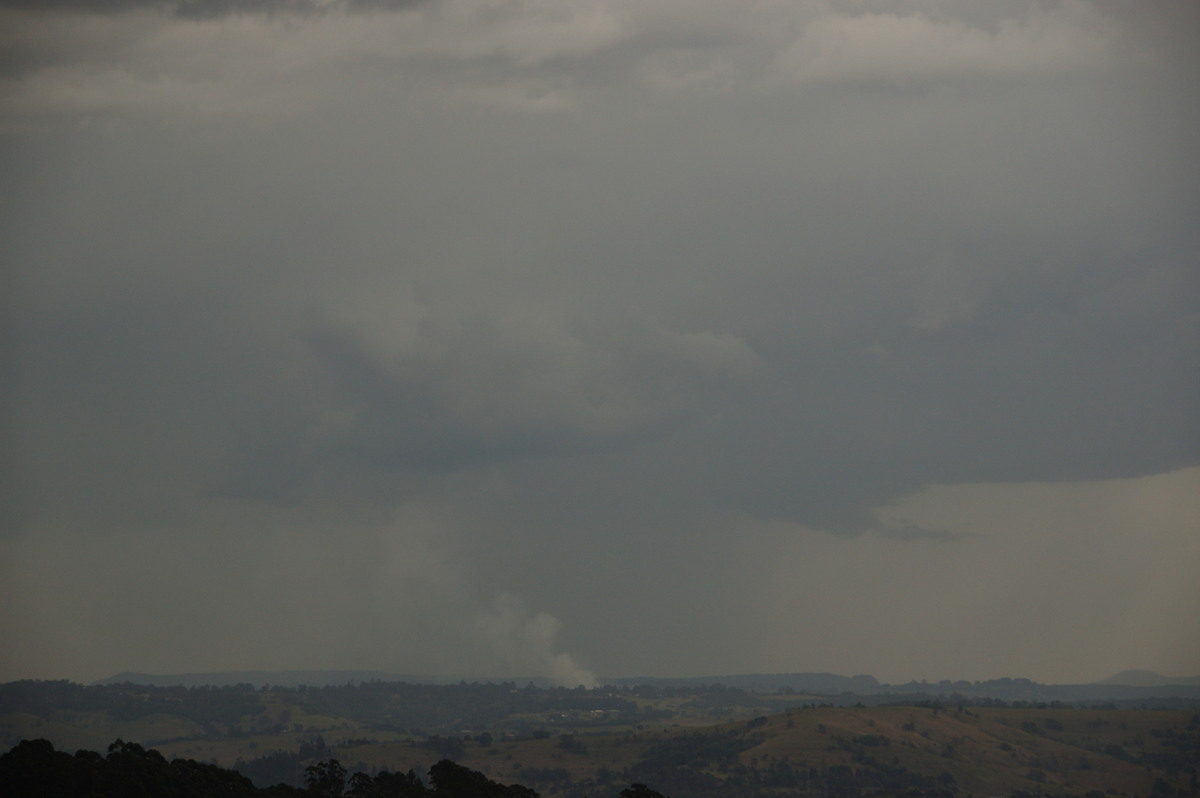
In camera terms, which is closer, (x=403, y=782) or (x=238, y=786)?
(x=238, y=786)

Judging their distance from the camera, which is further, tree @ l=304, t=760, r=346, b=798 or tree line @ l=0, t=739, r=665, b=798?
tree @ l=304, t=760, r=346, b=798

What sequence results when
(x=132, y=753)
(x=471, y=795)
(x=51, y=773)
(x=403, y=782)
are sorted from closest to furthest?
(x=51, y=773)
(x=132, y=753)
(x=471, y=795)
(x=403, y=782)

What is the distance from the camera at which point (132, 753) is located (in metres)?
139

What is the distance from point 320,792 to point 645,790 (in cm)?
4320

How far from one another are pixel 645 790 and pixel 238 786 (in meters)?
52.8

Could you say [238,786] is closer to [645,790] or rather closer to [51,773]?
[51,773]

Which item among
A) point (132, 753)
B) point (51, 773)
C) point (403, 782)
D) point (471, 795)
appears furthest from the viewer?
point (403, 782)

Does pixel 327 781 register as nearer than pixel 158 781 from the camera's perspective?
No

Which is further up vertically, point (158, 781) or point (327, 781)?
point (158, 781)

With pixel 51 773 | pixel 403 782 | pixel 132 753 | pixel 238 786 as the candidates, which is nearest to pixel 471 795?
pixel 403 782

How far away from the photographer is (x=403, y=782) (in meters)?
167

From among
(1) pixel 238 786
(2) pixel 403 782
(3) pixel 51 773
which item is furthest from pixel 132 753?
(2) pixel 403 782

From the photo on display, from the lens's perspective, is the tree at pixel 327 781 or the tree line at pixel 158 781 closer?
the tree line at pixel 158 781

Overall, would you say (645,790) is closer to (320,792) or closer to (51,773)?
(320,792)
